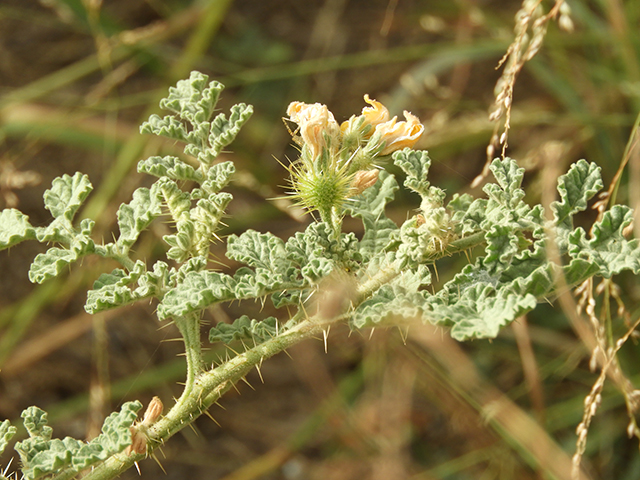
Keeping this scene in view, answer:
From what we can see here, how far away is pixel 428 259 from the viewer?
997 mm

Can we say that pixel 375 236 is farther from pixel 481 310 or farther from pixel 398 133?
pixel 481 310

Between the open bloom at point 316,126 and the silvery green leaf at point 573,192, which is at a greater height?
the open bloom at point 316,126

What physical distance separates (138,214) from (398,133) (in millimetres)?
433

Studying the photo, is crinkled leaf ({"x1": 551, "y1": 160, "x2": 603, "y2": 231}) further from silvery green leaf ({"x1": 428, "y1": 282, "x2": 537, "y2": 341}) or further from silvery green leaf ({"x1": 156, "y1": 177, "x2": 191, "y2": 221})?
silvery green leaf ({"x1": 156, "y1": 177, "x2": 191, "y2": 221})

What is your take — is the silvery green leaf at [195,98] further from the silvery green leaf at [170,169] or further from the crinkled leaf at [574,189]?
the crinkled leaf at [574,189]

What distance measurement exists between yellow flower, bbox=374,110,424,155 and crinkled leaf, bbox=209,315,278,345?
0.33 m

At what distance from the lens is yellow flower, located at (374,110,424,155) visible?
105 centimetres

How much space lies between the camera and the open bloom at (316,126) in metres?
0.99

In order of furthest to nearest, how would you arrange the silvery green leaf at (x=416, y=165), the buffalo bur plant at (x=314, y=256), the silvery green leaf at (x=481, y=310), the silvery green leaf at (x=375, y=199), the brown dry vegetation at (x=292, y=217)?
the brown dry vegetation at (x=292, y=217) → the silvery green leaf at (x=375, y=199) → the silvery green leaf at (x=416, y=165) → the buffalo bur plant at (x=314, y=256) → the silvery green leaf at (x=481, y=310)

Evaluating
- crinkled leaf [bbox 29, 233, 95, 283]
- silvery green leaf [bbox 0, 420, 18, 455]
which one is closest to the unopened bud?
crinkled leaf [bbox 29, 233, 95, 283]

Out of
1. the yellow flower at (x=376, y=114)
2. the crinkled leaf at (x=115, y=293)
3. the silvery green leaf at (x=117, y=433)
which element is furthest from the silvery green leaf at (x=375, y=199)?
the silvery green leaf at (x=117, y=433)

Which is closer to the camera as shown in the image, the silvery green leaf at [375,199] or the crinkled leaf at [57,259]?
the crinkled leaf at [57,259]

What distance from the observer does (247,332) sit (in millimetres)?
1032

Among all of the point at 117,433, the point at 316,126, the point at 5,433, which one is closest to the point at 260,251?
the point at 316,126
